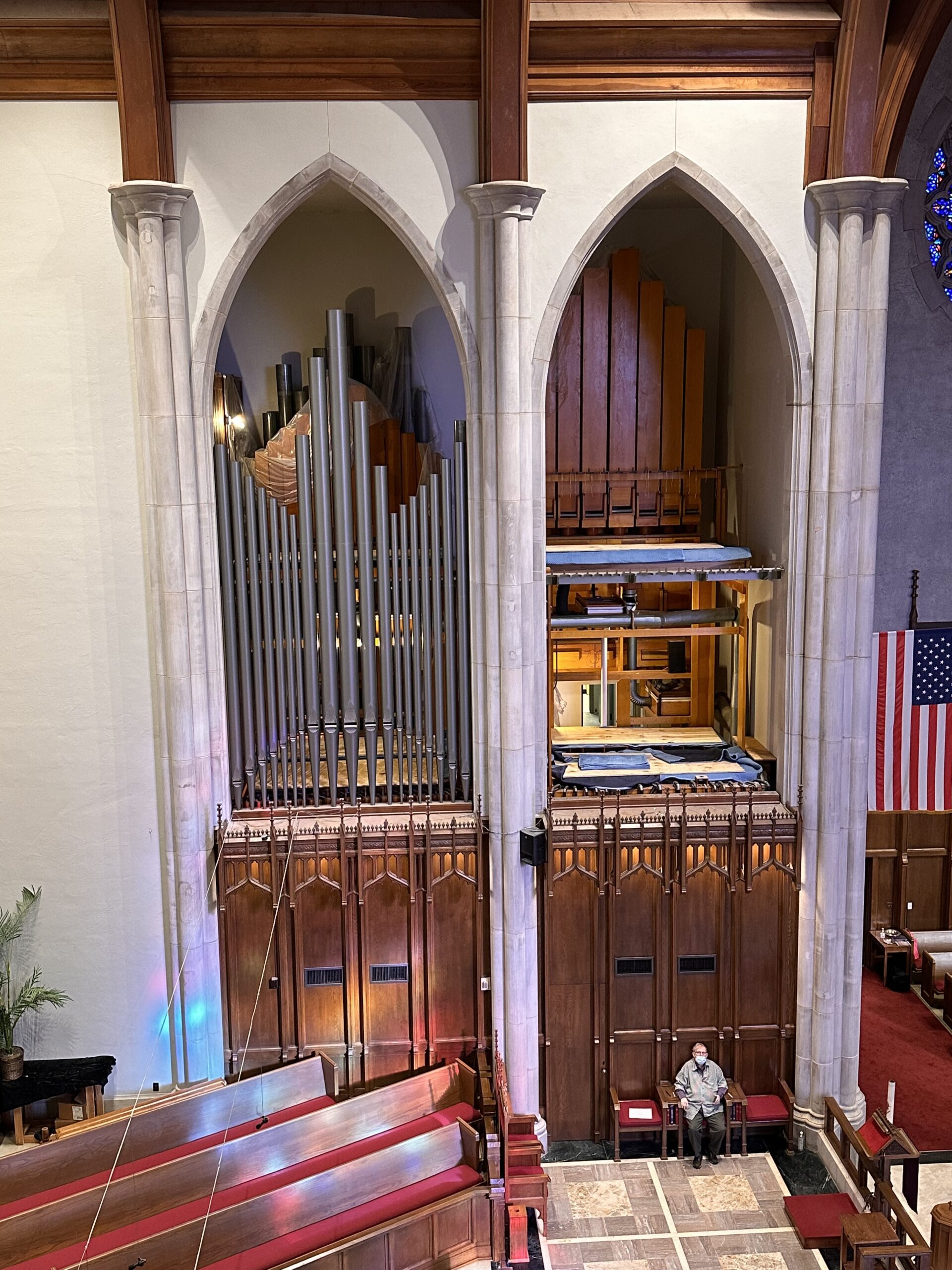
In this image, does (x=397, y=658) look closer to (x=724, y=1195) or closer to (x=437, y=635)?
(x=437, y=635)

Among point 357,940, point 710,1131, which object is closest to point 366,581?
point 357,940

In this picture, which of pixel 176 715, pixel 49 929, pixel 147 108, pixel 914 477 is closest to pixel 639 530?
pixel 914 477

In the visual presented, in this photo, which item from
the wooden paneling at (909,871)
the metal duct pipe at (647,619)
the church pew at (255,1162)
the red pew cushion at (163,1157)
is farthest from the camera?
the wooden paneling at (909,871)

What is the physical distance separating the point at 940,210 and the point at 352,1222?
11.3 m

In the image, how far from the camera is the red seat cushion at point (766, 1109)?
35.4ft

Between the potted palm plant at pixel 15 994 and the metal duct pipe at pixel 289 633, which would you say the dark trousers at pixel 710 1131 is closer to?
the metal duct pipe at pixel 289 633

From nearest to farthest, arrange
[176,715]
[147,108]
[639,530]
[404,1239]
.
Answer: [404,1239] < [147,108] < [176,715] < [639,530]

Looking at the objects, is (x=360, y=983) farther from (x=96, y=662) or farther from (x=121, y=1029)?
(x=96, y=662)

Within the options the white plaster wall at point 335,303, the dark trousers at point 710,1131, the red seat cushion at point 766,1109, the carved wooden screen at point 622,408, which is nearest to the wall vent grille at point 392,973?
the dark trousers at point 710,1131

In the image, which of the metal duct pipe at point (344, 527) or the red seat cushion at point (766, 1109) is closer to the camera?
the metal duct pipe at point (344, 527)

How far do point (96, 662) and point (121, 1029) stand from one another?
3398 millimetres

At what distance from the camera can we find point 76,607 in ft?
33.4

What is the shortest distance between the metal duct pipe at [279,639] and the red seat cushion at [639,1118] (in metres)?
4.36

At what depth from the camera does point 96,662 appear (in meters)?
10.2
